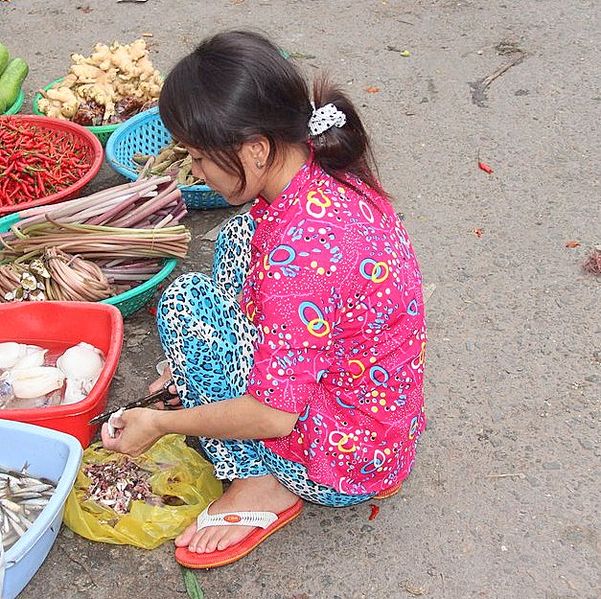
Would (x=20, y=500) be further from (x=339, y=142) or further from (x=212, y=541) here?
(x=339, y=142)

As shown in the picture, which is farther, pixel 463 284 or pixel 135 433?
pixel 463 284

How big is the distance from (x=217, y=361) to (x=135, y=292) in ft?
2.59

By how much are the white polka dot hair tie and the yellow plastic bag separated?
1.00m

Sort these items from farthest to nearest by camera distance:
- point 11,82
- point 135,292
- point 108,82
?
point 11,82 → point 108,82 → point 135,292

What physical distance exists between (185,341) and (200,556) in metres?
0.55

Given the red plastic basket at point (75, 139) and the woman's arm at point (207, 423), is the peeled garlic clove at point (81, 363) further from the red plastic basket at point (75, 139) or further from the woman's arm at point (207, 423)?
the red plastic basket at point (75, 139)

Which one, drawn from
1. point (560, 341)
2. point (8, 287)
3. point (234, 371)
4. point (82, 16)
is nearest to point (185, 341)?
point (234, 371)

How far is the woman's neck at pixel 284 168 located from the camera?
178 cm

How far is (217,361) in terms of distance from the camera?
78.1 inches

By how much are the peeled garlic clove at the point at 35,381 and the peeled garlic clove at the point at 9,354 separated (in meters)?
0.06

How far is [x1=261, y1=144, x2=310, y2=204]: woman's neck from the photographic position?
5.85 ft

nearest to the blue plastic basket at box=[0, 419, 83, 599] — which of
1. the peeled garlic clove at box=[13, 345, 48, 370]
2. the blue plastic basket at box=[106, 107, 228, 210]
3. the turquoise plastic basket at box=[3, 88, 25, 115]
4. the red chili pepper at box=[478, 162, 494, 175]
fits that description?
the peeled garlic clove at box=[13, 345, 48, 370]

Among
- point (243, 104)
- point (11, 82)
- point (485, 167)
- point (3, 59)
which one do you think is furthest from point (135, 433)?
point (3, 59)

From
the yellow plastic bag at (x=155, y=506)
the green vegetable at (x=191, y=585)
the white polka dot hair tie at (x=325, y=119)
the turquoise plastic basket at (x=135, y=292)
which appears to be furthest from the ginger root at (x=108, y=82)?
the green vegetable at (x=191, y=585)
